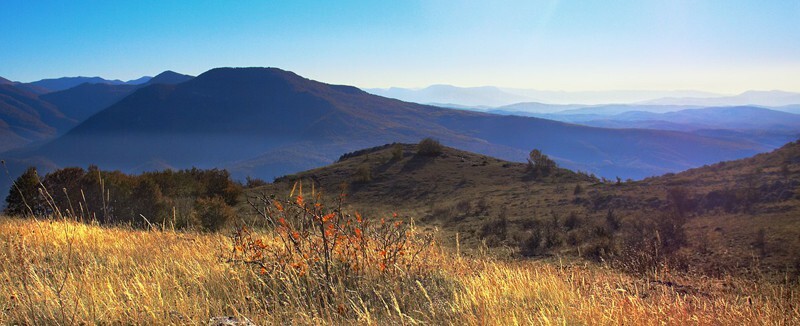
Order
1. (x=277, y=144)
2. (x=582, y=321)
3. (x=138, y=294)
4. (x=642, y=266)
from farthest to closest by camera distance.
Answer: (x=277, y=144)
(x=642, y=266)
(x=138, y=294)
(x=582, y=321)

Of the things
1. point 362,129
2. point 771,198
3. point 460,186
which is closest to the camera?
point 771,198

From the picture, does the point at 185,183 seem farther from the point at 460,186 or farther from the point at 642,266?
the point at 642,266

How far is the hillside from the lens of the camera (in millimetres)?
10531

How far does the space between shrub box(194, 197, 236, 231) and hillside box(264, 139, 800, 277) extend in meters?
4.83

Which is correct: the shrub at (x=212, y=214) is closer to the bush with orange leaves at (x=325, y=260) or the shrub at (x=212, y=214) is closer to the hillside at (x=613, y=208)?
the hillside at (x=613, y=208)

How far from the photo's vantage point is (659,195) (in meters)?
18.3

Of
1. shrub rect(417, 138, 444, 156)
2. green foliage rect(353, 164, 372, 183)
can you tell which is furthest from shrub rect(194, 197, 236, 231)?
shrub rect(417, 138, 444, 156)

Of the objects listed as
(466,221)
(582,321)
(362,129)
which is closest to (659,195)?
(466,221)

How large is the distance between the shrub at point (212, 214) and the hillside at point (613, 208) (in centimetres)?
483

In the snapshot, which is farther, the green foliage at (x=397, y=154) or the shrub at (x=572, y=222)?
the green foliage at (x=397, y=154)

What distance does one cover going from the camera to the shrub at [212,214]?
557 inches

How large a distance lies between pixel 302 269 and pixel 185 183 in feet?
71.2

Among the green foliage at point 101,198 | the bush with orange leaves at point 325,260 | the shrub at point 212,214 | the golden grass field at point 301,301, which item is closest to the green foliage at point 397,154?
the green foliage at point 101,198

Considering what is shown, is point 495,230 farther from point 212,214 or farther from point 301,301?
point 301,301
